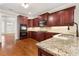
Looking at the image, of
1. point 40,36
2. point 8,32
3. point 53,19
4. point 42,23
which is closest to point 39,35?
point 40,36

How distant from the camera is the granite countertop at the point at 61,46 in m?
1.07

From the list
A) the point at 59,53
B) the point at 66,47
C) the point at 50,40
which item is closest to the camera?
the point at 59,53

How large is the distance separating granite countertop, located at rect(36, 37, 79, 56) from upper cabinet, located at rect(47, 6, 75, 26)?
0.65ft

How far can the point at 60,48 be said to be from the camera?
1.14 metres

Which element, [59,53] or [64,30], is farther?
[64,30]

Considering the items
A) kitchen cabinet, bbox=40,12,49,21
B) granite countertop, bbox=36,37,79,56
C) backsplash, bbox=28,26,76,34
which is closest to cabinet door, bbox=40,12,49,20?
kitchen cabinet, bbox=40,12,49,21

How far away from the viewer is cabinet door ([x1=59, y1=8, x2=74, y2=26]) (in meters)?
1.18

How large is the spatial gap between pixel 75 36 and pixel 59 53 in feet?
1.30

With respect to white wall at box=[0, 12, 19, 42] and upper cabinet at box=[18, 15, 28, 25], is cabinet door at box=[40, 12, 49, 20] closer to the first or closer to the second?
upper cabinet at box=[18, 15, 28, 25]

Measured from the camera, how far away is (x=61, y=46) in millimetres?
1185

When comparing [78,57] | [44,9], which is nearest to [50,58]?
[78,57]

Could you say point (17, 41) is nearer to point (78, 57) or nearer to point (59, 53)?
point (59, 53)

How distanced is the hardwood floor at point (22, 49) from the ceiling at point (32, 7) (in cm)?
33

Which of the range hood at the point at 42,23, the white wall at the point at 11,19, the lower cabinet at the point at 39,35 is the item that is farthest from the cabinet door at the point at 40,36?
the white wall at the point at 11,19
